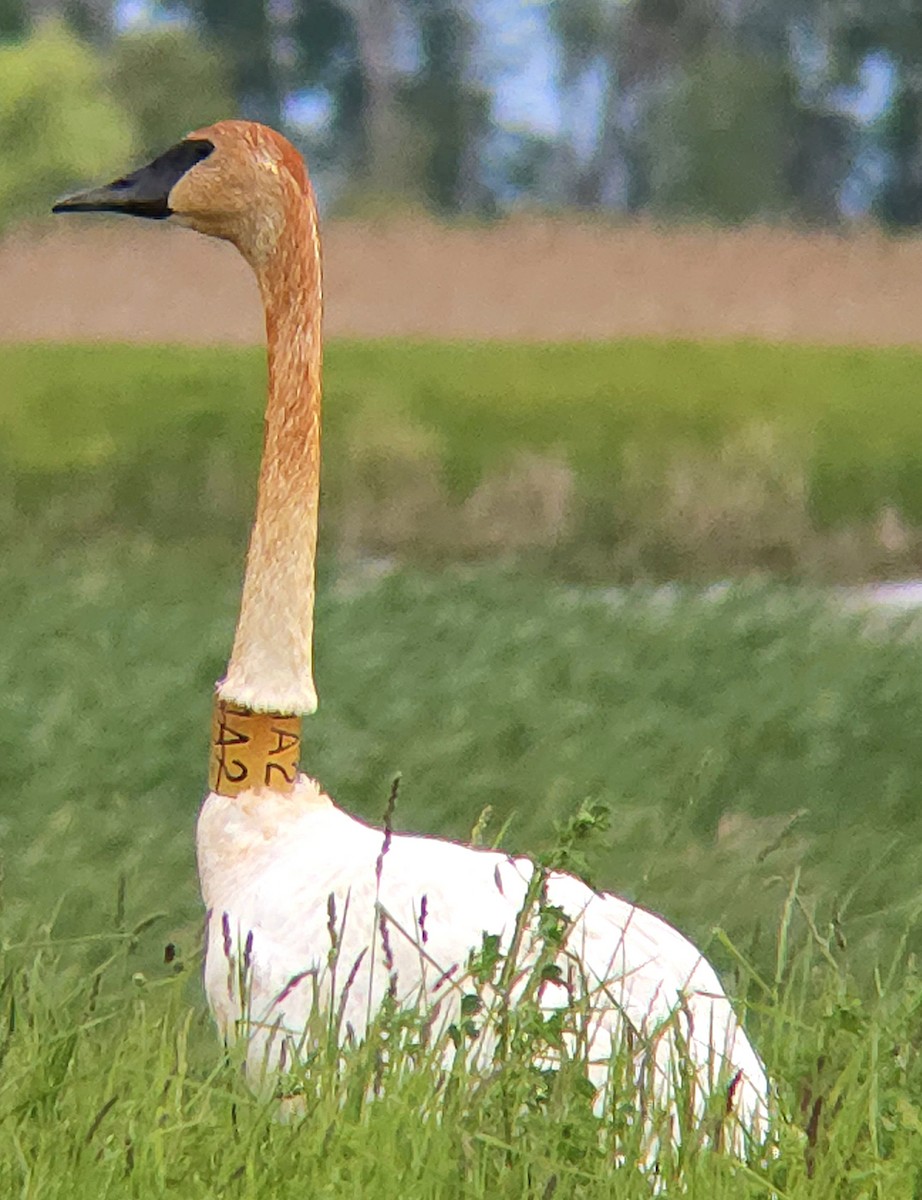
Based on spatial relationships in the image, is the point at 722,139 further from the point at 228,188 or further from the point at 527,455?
the point at 228,188

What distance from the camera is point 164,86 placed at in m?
25.7

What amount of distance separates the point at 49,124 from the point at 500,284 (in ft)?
14.9

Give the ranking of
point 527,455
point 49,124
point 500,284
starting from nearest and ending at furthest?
point 527,455, point 500,284, point 49,124

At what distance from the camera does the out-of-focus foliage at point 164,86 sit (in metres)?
25.6

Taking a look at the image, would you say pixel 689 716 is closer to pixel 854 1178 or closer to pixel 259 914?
pixel 259 914

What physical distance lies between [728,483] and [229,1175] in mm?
10477

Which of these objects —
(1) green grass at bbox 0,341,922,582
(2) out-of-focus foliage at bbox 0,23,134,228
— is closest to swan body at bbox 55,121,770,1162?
(1) green grass at bbox 0,341,922,582

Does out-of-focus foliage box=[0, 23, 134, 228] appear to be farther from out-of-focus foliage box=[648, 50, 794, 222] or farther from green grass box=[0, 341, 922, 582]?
out-of-focus foliage box=[648, 50, 794, 222]

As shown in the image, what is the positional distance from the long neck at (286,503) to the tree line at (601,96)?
2111 centimetres

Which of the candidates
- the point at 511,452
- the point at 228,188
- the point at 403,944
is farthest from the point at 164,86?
the point at 403,944

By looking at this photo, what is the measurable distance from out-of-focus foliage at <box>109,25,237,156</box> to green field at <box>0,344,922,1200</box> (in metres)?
11.3

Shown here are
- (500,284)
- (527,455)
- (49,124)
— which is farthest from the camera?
(49,124)

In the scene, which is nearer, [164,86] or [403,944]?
[403,944]

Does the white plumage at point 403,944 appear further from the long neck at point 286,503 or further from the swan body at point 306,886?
the long neck at point 286,503
